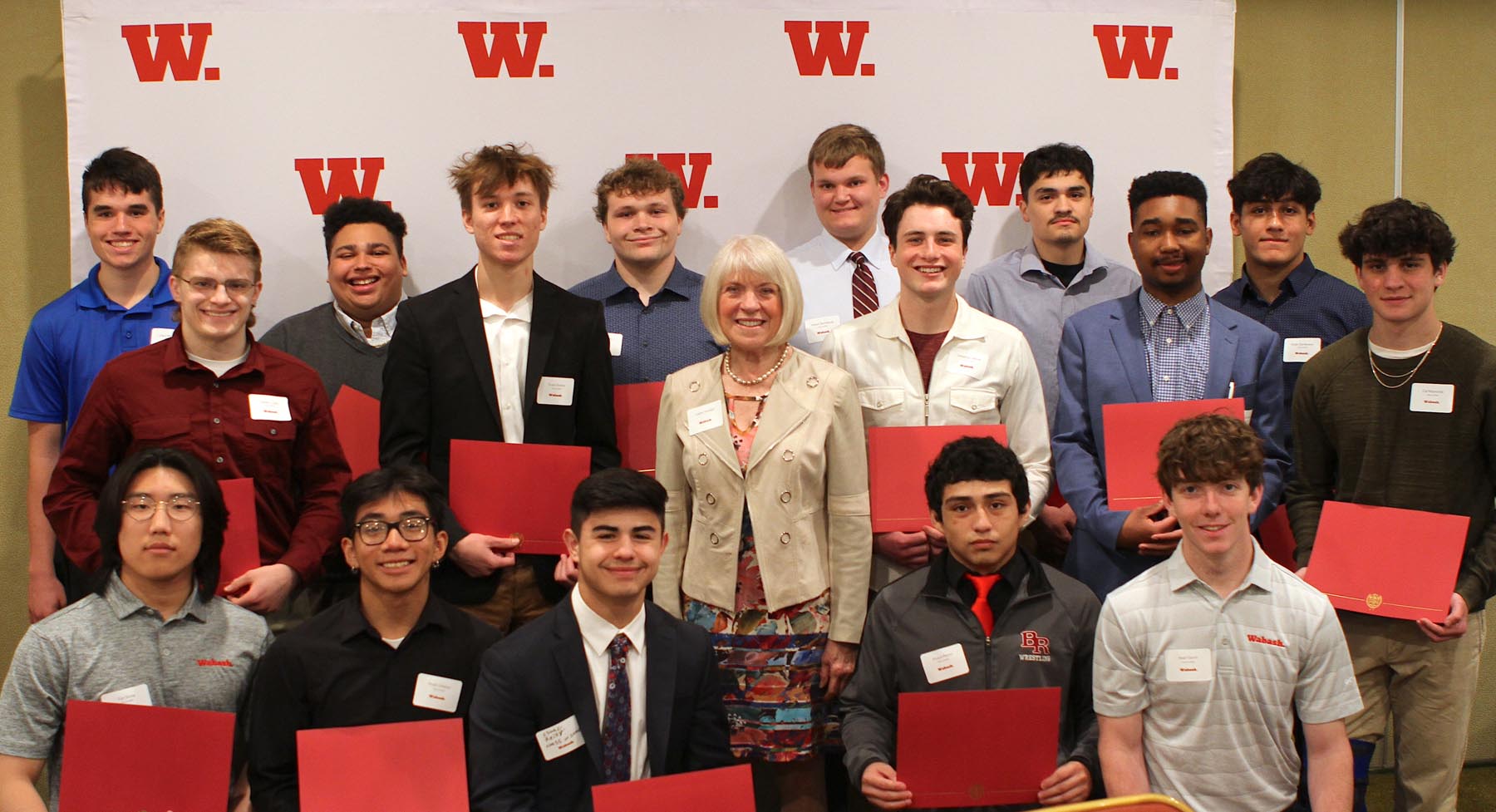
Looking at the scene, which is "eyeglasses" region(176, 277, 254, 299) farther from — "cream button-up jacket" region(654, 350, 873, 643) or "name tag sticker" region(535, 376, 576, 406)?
"cream button-up jacket" region(654, 350, 873, 643)

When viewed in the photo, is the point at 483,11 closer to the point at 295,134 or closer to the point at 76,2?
the point at 295,134

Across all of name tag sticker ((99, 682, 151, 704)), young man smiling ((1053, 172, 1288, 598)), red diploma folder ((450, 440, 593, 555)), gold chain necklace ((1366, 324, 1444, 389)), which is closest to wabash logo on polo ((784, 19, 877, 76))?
young man smiling ((1053, 172, 1288, 598))

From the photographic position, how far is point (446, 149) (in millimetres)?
4680

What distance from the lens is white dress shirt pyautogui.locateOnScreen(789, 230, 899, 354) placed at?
4328mm

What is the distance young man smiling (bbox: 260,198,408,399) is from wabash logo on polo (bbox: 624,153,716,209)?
3.64 feet

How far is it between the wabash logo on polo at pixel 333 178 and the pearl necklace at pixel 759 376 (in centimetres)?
192

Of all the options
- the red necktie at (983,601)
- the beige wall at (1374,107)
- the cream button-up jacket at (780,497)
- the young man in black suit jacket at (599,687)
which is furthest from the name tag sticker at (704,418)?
the beige wall at (1374,107)

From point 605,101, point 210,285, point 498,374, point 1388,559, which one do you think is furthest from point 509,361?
point 1388,559

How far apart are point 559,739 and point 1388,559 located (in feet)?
8.08

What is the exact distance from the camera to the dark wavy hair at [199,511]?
3.00 metres

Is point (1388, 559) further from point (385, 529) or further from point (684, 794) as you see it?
point (385, 529)

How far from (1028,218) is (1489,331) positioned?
2480mm

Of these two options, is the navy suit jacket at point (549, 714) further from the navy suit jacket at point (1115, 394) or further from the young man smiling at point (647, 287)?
the navy suit jacket at point (1115, 394)

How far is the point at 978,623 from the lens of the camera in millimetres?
3127
